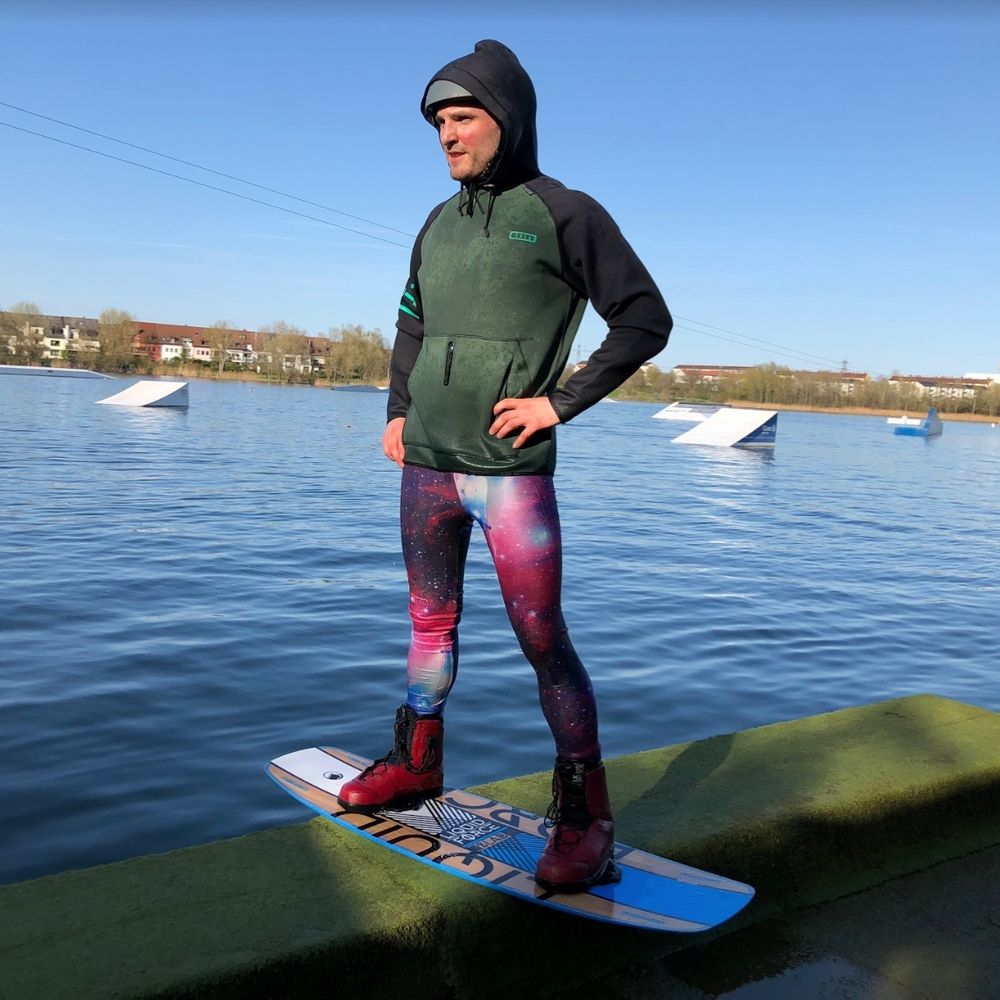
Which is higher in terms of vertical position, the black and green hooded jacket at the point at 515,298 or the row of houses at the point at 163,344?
the row of houses at the point at 163,344

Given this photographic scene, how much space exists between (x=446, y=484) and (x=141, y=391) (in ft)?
186

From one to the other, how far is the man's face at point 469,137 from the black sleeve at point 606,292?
0.20 m

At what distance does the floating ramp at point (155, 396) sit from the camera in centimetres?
5441

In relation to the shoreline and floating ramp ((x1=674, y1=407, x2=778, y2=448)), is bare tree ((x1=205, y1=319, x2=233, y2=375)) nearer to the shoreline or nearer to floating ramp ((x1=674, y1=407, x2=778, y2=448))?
the shoreline

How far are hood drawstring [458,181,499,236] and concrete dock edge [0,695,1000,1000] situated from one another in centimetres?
185

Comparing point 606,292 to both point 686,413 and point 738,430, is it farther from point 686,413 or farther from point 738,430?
point 686,413

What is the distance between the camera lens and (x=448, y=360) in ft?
9.68

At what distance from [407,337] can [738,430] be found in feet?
166

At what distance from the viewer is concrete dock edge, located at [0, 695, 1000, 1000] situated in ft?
7.47

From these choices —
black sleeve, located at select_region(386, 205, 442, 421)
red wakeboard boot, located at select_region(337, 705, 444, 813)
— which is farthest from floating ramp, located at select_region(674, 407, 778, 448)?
red wakeboard boot, located at select_region(337, 705, 444, 813)

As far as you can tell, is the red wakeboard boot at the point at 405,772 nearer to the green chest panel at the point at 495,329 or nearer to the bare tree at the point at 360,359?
the green chest panel at the point at 495,329

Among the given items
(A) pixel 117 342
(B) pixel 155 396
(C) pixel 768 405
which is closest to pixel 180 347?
(A) pixel 117 342

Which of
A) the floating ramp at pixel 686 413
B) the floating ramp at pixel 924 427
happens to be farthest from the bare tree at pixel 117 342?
the floating ramp at pixel 924 427

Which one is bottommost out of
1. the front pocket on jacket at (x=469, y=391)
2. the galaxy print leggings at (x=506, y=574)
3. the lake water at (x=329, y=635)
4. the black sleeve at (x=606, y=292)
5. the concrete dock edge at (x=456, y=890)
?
the lake water at (x=329, y=635)
